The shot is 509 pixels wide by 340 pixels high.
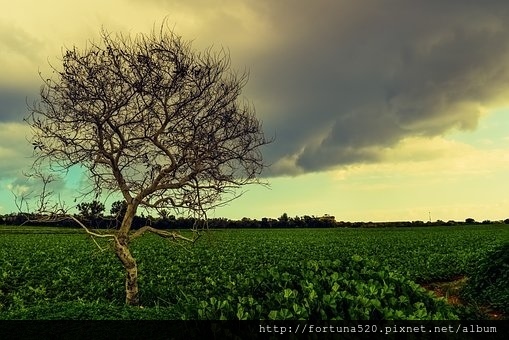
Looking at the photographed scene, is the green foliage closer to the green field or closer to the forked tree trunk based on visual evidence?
the green field

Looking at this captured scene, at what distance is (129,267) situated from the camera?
13.6 m

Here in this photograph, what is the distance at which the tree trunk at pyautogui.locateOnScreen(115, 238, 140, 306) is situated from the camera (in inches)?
530

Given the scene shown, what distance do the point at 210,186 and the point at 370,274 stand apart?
6899 millimetres

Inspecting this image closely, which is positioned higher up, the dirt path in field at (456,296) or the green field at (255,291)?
the green field at (255,291)

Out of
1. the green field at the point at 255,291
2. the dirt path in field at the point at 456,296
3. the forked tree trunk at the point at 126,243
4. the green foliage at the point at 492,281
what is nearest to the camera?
the green field at the point at 255,291

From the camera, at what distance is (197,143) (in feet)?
43.7

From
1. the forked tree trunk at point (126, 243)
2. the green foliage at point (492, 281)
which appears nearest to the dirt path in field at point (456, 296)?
the green foliage at point (492, 281)

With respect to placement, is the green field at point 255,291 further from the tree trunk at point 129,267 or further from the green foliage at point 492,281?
the tree trunk at point 129,267

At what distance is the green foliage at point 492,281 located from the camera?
559 inches

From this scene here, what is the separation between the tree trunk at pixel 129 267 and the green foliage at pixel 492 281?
995cm

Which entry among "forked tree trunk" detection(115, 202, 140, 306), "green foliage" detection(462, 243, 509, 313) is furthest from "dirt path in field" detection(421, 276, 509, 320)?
"forked tree trunk" detection(115, 202, 140, 306)

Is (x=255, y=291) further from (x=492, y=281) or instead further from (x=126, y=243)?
(x=492, y=281)

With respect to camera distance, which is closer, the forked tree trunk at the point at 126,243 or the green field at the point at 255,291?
the green field at the point at 255,291

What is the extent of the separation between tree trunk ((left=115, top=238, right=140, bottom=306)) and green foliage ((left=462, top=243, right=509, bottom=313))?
9.95 metres
